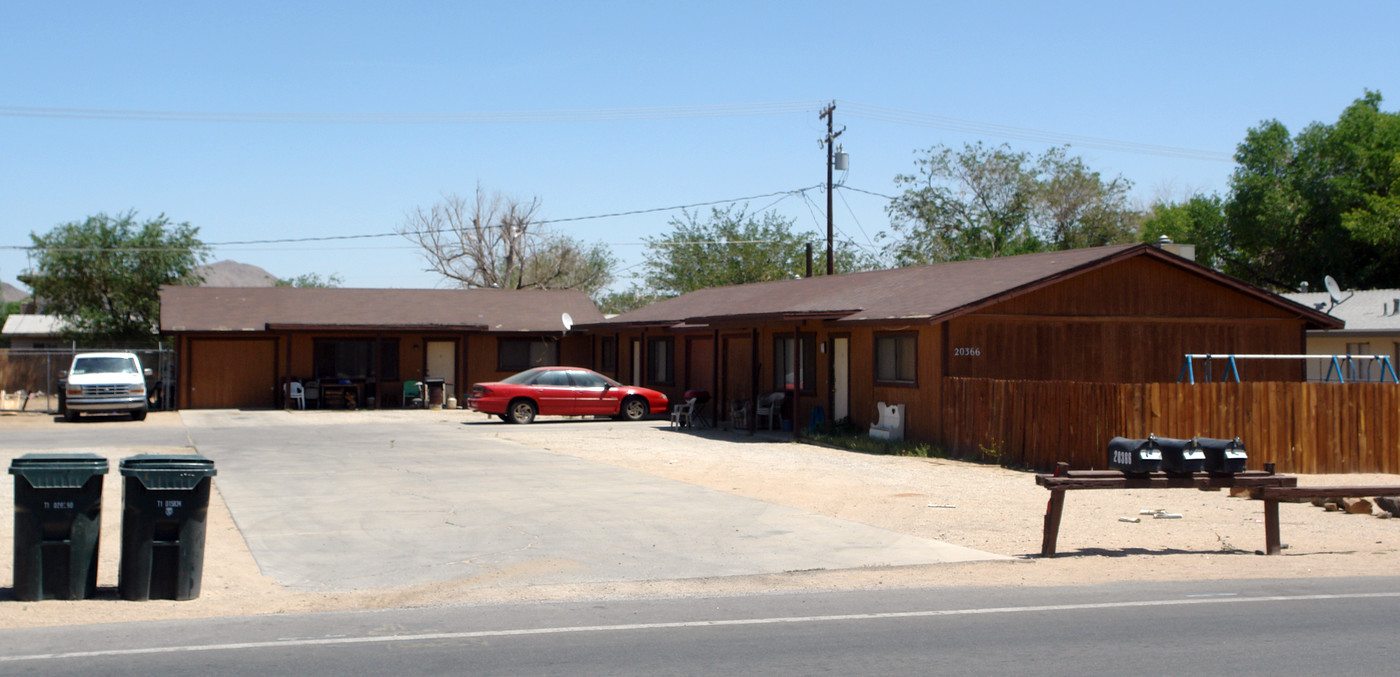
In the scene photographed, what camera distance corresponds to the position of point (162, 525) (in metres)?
8.32

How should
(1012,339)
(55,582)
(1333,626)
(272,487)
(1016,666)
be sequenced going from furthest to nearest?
(1012,339)
(272,487)
(55,582)
(1333,626)
(1016,666)

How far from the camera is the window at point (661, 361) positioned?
3228cm

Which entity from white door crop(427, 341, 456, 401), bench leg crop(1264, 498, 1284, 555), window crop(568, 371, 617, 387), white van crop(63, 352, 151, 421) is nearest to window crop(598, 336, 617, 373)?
white door crop(427, 341, 456, 401)

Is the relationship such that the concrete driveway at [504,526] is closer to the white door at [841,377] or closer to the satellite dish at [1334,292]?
the white door at [841,377]

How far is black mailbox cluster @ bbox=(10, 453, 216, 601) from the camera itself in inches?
318

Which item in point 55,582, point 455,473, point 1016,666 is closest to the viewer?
point 1016,666

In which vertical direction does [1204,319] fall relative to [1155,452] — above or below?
above

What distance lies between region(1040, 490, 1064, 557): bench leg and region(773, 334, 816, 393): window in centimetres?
1440

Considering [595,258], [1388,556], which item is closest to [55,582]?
[1388,556]

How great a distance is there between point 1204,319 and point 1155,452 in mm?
13528

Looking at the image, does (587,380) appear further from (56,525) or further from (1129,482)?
(56,525)

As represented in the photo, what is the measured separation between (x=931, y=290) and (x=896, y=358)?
212cm

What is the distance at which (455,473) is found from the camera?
653 inches

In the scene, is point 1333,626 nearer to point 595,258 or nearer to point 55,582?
point 55,582
